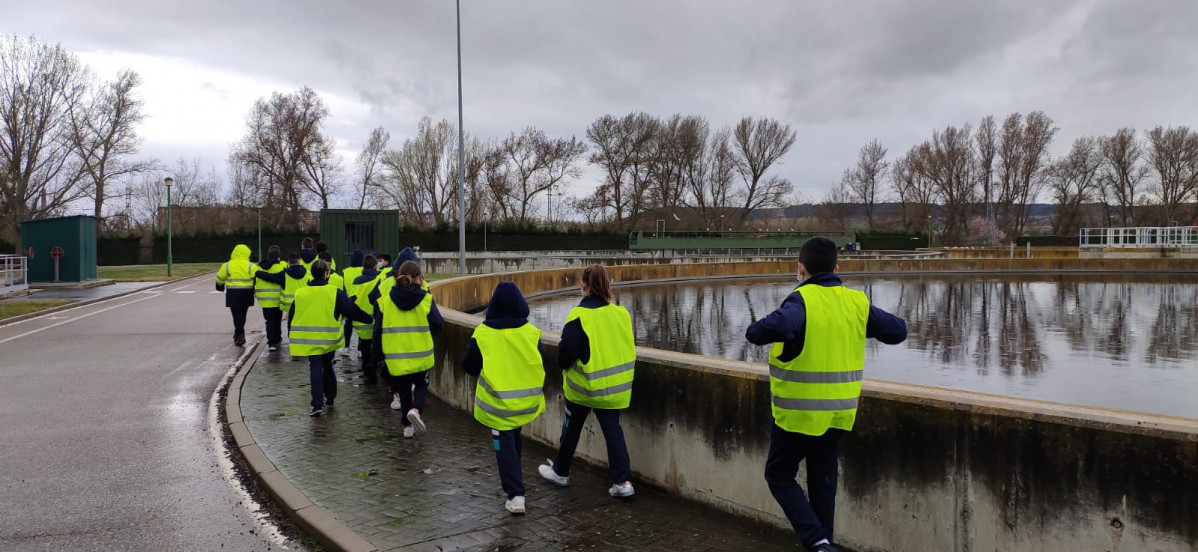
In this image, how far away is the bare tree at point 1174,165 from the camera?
257 feet

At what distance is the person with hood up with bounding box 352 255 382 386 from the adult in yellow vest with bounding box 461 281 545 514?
3587mm

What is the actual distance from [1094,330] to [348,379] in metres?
14.9

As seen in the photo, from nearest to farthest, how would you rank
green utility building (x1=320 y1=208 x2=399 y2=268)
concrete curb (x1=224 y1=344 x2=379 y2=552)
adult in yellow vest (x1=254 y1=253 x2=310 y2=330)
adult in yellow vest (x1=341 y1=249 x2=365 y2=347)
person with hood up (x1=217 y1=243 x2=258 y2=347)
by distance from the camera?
1. concrete curb (x1=224 y1=344 x2=379 y2=552)
2. adult in yellow vest (x1=341 y1=249 x2=365 y2=347)
3. adult in yellow vest (x1=254 y1=253 x2=310 y2=330)
4. person with hood up (x1=217 y1=243 x2=258 y2=347)
5. green utility building (x1=320 y1=208 x2=399 y2=268)

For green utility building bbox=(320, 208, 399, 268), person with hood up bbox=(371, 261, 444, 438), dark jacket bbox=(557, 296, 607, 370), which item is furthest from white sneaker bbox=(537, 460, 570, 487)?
green utility building bbox=(320, 208, 399, 268)

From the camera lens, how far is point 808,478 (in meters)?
3.83

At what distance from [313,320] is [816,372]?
5260 millimetres

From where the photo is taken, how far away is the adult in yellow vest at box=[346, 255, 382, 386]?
27.5 ft

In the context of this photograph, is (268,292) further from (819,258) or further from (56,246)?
(56,246)

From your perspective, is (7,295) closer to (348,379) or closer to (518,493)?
(348,379)

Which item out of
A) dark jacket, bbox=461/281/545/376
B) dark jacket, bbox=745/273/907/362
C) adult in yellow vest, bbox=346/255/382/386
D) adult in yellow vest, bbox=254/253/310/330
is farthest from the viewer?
adult in yellow vest, bbox=254/253/310/330

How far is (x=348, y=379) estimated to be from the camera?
929cm

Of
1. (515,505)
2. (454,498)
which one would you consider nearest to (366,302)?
(454,498)

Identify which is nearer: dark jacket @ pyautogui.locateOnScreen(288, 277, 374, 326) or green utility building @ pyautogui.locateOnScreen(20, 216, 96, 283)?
dark jacket @ pyautogui.locateOnScreen(288, 277, 374, 326)

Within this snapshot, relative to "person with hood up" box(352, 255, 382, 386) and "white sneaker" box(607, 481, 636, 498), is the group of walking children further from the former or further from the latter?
"person with hood up" box(352, 255, 382, 386)
